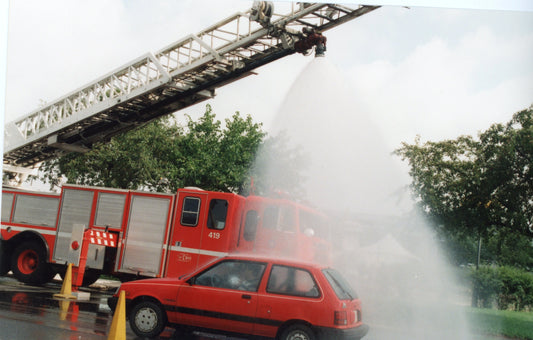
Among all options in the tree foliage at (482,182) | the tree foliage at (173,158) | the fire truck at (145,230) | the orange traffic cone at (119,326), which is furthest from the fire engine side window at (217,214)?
the orange traffic cone at (119,326)

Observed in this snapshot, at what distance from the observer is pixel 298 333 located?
6.33 metres

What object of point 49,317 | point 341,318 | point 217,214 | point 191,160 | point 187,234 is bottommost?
point 49,317

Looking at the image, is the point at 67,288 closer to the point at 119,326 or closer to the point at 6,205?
the point at 6,205

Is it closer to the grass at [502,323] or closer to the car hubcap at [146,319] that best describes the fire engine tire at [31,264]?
the car hubcap at [146,319]

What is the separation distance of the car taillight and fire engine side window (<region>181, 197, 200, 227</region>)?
14.3 ft

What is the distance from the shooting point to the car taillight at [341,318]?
245 inches

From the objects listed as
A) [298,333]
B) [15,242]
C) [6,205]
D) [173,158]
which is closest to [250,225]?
[298,333]

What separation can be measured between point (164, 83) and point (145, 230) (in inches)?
118

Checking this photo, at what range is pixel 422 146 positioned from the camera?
10.7m

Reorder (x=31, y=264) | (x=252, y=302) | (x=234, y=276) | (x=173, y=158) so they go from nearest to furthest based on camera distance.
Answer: (x=252, y=302) → (x=234, y=276) → (x=31, y=264) → (x=173, y=158)

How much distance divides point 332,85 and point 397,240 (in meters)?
3.75

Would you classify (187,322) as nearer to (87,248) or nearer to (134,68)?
(87,248)

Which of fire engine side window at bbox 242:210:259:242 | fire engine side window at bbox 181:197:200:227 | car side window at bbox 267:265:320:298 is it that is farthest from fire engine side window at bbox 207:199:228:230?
car side window at bbox 267:265:320:298

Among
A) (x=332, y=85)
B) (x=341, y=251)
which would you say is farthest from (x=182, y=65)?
(x=341, y=251)
